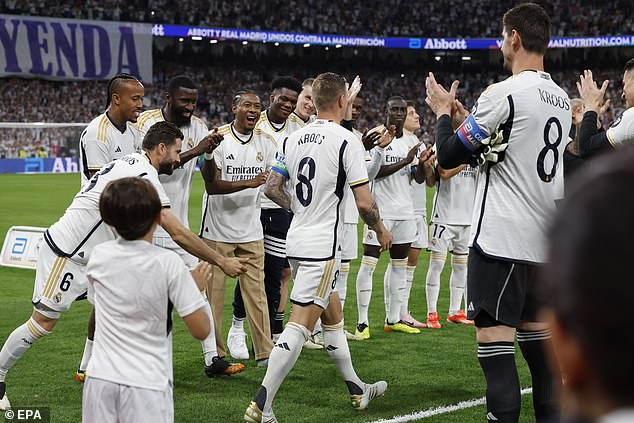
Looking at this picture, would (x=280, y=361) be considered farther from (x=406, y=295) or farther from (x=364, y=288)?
(x=406, y=295)

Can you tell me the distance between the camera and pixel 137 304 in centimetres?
333

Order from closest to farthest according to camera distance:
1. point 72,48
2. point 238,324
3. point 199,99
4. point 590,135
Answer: point 590,135, point 238,324, point 72,48, point 199,99

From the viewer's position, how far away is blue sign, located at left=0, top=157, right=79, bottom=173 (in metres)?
32.3

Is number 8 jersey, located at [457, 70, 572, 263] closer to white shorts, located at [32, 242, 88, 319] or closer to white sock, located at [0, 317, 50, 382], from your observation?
white shorts, located at [32, 242, 88, 319]

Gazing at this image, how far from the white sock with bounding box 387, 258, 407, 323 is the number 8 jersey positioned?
13.3 ft

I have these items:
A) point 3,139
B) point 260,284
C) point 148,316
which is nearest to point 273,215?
point 260,284

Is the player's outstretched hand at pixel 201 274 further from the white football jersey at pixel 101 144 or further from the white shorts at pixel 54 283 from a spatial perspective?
the white football jersey at pixel 101 144

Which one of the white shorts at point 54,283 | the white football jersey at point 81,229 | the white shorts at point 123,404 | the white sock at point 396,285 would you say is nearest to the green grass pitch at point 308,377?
the white sock at point 396,285

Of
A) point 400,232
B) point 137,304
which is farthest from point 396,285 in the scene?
point 137,304

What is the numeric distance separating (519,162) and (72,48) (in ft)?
127

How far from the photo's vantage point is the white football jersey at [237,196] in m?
6.98

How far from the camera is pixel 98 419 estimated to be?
3.34m

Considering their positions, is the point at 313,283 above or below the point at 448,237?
above

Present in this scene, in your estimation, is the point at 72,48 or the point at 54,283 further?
the point at 72,48
